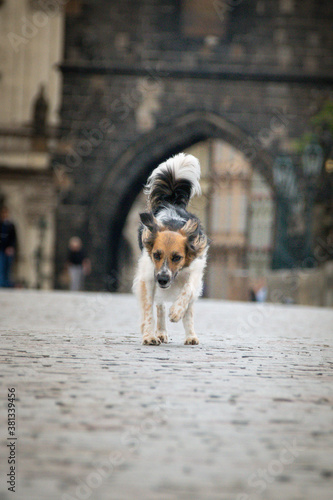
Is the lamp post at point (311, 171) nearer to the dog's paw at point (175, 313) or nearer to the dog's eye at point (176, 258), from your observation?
the dog's eye at point (176, 258)

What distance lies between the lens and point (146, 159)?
28.9m

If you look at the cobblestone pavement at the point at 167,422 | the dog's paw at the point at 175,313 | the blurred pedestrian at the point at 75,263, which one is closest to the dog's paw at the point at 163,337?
the cobblestone pavement at the point at 167,422

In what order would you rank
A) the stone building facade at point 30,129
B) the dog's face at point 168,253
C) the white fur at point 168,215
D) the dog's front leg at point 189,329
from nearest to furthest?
the dog's face at point 168,253
the white fur at point 168,215
the dog's front leg at point 189,329
the stone building facade at point 30,129

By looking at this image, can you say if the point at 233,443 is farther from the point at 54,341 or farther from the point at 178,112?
the point at 178,112

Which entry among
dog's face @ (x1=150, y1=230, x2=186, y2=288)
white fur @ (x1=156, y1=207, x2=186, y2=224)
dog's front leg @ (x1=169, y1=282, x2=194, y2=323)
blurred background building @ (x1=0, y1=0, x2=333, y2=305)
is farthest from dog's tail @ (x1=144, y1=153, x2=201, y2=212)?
blurred background building @ (x1=0, y1=0, x2=333, y2=305)

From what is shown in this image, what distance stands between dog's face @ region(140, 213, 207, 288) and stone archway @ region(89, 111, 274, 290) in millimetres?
21887

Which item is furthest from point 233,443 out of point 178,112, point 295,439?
point 178,112

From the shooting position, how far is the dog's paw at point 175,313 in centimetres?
669

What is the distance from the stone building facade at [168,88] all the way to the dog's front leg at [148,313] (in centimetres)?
2178

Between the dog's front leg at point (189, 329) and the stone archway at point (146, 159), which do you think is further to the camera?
the stone archway at point (146, 159)

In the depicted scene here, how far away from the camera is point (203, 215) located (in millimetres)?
59781

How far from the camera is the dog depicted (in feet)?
22.4

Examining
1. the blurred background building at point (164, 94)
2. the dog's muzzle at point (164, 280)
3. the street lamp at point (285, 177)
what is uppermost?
the blurred background building at point (164, 94)

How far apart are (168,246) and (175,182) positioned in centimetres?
93
